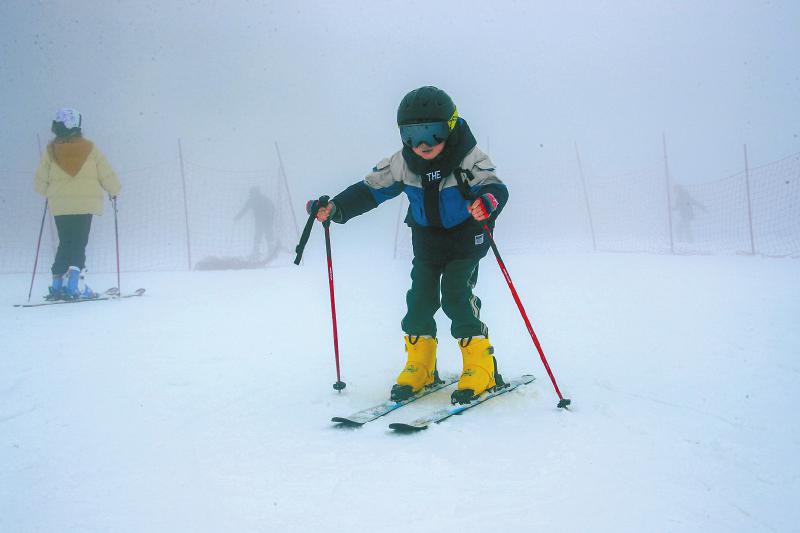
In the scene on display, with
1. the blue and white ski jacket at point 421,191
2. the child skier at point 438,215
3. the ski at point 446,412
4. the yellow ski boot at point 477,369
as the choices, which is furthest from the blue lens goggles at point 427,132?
the ski at point 446,412

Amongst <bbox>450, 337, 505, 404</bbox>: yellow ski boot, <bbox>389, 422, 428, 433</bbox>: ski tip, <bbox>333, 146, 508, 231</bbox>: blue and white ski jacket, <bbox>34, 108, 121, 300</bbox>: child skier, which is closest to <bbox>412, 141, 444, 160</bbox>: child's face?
<bbox>333, 146, 508, 231</bbox>: blue and white ski jacket

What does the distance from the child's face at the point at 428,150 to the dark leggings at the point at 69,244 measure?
5.57 m

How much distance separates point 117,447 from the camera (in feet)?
8.18

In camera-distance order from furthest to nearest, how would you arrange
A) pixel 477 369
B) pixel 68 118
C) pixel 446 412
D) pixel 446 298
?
pixel 68 118, pixel 446 298, pixel 477 369, pixel 446 412

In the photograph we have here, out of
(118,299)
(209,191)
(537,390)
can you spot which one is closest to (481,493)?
(537,390)

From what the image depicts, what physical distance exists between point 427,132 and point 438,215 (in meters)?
0.49

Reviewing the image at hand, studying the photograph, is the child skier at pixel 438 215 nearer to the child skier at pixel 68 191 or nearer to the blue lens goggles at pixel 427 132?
the blue lens goggles at pixel 427 132

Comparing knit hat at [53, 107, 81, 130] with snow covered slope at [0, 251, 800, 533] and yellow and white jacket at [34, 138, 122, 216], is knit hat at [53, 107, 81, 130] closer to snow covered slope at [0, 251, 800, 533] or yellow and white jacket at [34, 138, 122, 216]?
yellow and white jacket at [34, 138, 122, 216]

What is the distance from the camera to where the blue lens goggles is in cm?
308

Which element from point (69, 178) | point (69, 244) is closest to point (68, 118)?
point (69, 178)

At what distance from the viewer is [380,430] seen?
2682mm

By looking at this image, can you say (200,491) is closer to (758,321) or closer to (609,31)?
(758,321)

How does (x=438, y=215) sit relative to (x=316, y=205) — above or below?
below

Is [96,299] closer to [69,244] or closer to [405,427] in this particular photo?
[69,244]
